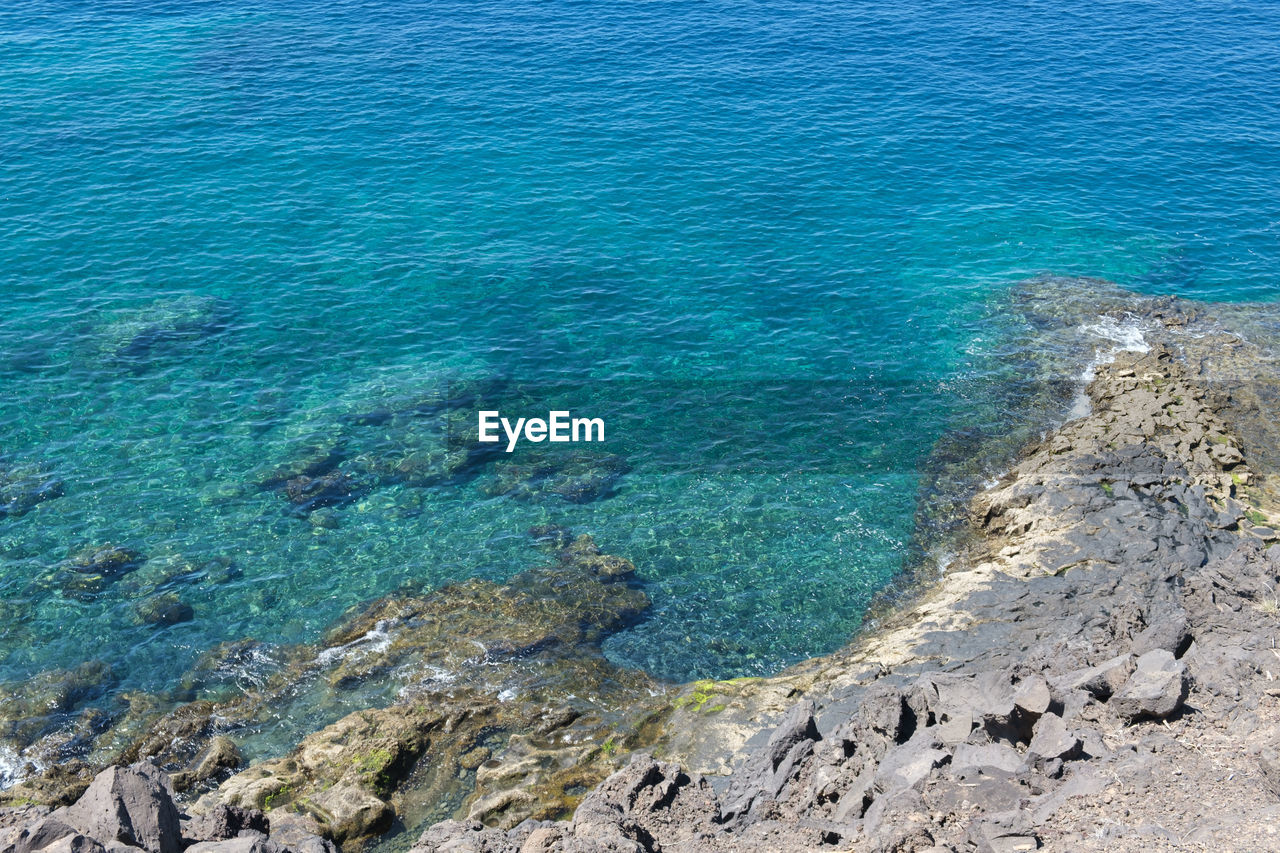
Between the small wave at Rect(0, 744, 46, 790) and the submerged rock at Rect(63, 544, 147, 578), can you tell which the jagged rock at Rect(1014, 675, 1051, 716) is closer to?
the small wave at Rect(0, 744, 46, 790)

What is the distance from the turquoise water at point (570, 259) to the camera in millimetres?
37156

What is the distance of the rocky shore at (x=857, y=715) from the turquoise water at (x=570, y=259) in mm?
2513

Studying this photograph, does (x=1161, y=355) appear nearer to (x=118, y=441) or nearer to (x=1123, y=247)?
(x=1123, y=247)

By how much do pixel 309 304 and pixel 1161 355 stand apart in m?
42.2

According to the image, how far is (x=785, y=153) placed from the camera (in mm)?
67250

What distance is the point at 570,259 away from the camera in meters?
56.3

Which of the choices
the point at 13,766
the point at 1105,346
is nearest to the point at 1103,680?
the point at 1105,346

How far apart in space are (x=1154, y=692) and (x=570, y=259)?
1567 inches

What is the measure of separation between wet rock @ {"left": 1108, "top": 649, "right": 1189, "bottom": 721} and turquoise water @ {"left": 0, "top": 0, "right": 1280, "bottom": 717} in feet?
36.8

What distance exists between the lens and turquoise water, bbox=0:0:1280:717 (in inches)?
1463

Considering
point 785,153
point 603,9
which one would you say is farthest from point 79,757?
point 603,9

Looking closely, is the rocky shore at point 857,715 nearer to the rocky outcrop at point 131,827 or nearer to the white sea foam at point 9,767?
the rocky outcrop at point 131,827

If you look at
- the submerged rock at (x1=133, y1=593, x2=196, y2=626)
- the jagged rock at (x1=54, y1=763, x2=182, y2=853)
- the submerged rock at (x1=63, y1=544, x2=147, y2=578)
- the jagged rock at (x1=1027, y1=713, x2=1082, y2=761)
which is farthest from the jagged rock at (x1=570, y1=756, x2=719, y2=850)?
the submerged rock at (x1=63, y1=544, x2=147, y2=578)

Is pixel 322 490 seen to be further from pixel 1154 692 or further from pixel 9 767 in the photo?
pixel 1154 692
